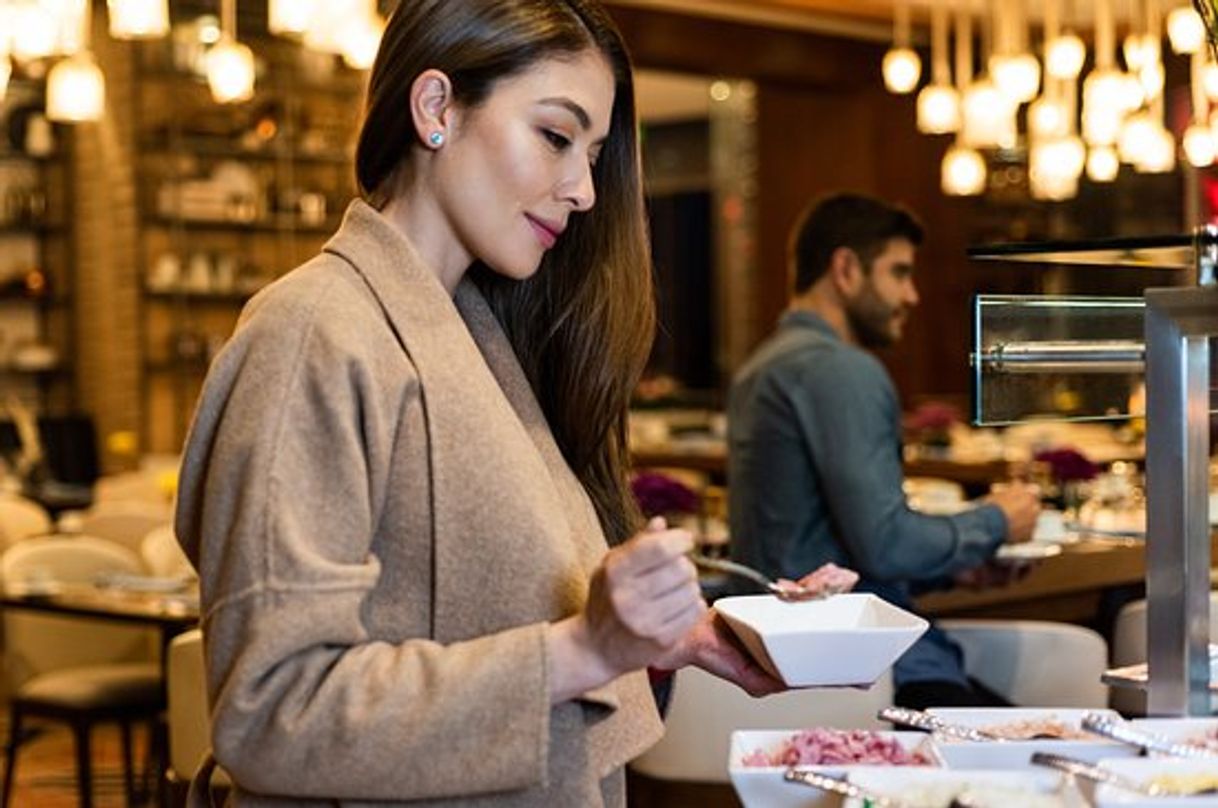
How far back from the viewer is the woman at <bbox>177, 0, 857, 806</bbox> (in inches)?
72.0

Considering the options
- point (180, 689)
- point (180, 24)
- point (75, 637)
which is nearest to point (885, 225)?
point (180, 689)

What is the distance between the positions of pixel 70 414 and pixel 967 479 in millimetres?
5201

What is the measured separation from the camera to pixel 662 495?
5.47 m

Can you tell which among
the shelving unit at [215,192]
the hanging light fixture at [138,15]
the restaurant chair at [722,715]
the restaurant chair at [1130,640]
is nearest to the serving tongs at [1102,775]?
the restaurant chair at [722,715]

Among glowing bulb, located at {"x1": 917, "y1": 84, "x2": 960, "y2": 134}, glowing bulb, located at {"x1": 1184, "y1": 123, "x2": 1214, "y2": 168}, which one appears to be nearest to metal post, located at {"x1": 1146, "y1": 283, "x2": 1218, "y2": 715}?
glowing bulb, located at {"x1": 1184, "y1": 123, "x2": 1214, "y2": 168}

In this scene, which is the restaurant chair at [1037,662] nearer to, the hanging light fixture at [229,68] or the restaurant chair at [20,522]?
the restaurant chair at [20,522]

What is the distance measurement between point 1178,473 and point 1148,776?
1.12 feet

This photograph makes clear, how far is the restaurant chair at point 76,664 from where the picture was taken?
19.0 feet

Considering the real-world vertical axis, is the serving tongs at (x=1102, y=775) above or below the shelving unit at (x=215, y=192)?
below

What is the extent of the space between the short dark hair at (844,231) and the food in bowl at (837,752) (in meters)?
3.05

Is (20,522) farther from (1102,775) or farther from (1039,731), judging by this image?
(1102,775)

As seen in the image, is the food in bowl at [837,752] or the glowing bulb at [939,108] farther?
the glowing bulb at [939,108]

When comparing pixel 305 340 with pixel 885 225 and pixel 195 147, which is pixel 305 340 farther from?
pixel 195 147

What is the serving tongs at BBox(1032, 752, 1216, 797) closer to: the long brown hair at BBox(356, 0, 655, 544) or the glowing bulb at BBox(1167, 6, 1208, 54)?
the long brown hair at BBox(356, 0, 655, 544)
